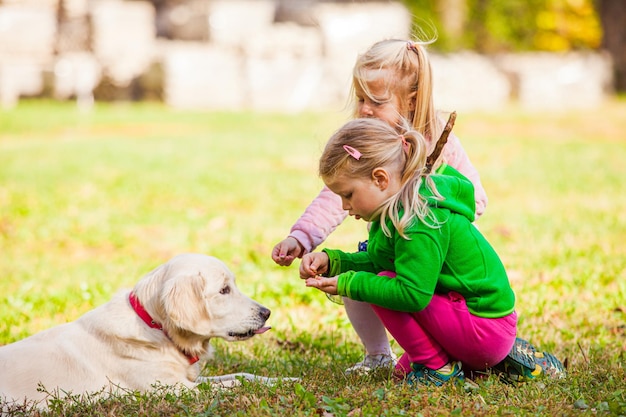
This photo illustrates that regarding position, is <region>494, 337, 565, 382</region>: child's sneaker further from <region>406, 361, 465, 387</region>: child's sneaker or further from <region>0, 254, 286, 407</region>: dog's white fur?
<region>0, 254, 286, 407</region>: dog's white fur

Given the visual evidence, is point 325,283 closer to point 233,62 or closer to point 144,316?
point 144,316

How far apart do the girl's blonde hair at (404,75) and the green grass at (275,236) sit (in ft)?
1.70

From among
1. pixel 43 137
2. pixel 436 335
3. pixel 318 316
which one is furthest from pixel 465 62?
pixel 436 335

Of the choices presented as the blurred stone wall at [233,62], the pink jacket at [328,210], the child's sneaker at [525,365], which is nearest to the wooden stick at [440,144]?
the pink jacket at [328,210]

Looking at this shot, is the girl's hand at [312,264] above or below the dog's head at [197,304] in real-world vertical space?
above

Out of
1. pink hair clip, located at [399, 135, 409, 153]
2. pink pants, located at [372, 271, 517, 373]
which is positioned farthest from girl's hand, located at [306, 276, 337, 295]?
pink hair clip, located at [399, 135, 409, 153]

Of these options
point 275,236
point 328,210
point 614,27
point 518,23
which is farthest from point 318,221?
point 518,23

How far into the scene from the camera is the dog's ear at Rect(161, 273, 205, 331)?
151 inches

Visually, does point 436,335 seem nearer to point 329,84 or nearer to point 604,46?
point 329,84

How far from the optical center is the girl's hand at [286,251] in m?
4.21

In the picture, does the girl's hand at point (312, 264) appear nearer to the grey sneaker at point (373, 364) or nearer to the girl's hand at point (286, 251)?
the girl's hand at point (286, 251)

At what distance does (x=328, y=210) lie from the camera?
449 centimetres

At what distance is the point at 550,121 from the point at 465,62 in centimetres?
529

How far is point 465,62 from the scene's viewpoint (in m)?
22.4
